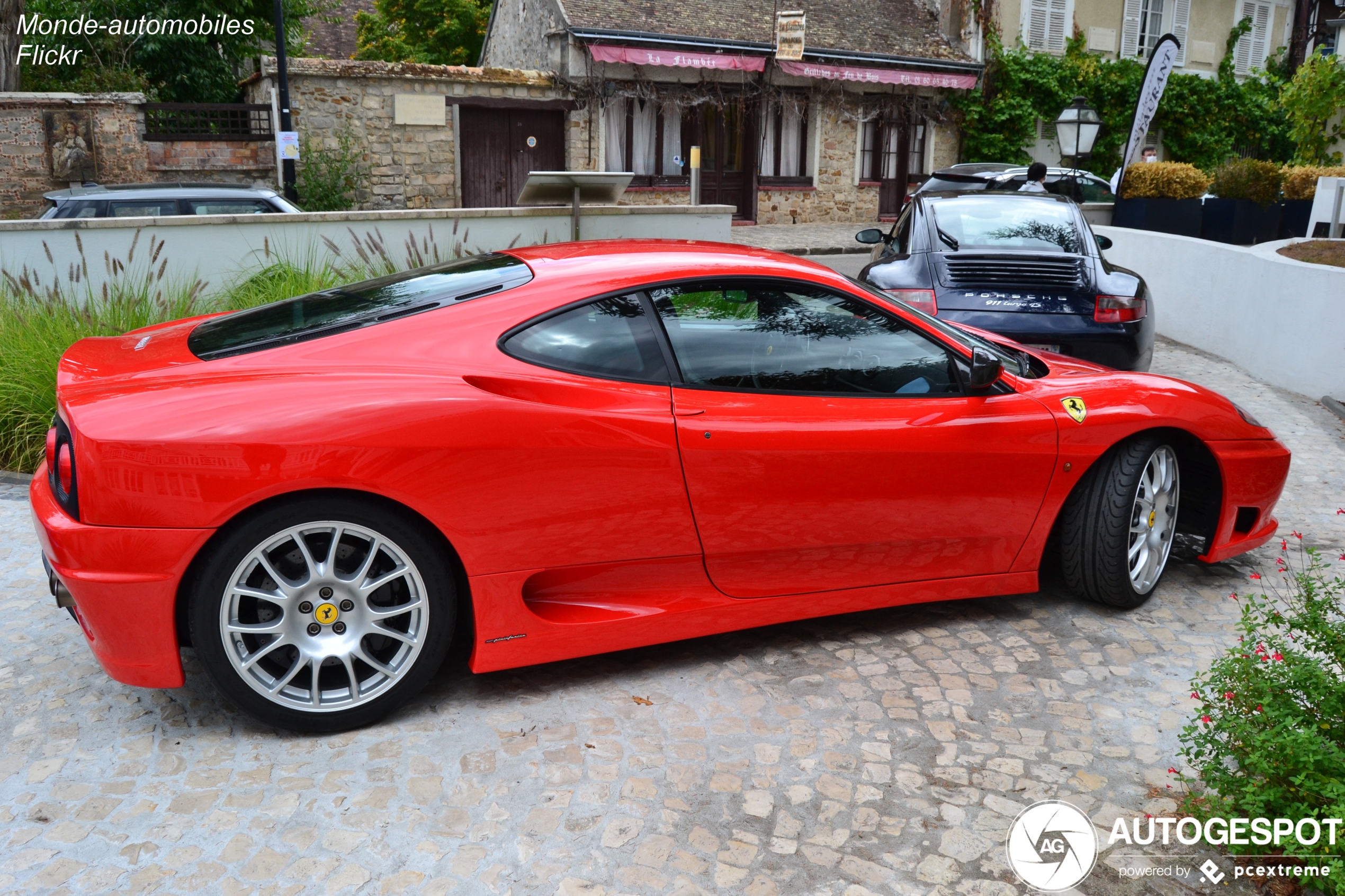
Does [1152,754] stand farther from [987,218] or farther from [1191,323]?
[1191,323]

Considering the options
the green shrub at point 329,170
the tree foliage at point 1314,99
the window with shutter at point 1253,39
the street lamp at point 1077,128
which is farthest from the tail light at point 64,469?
the window with shutter at point 1253,39

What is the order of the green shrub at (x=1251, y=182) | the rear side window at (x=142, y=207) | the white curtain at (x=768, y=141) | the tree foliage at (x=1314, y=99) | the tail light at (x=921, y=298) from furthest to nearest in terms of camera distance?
the white curtain at (x=768, y=141) < the tree foliage at (x=1314, y=99) < the green shrub at (x=1251, y=182) < the rear side window at (x=142, y=207) < the tail light at (x=921, y=298)

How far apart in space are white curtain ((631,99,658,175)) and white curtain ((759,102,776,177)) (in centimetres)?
264

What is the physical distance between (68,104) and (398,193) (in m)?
5.63

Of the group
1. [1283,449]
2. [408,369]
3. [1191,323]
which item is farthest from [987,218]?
[408,369]

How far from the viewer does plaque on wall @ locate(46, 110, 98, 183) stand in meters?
17.4

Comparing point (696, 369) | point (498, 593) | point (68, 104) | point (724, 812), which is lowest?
point (724, 812)

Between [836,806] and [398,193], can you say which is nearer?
[836,806]

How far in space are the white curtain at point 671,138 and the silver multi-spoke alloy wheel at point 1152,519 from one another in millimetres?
21020

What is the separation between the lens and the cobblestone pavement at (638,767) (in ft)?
8.63

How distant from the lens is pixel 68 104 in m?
17.3

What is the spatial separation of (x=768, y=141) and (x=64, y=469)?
23.5 meters

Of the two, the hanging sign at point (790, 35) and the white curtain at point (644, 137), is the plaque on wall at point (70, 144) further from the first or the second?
the hanging sign at point (790, 35)

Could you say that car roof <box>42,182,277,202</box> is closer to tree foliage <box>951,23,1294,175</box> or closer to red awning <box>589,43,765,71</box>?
red awning <box>589,43,765,71</box>
